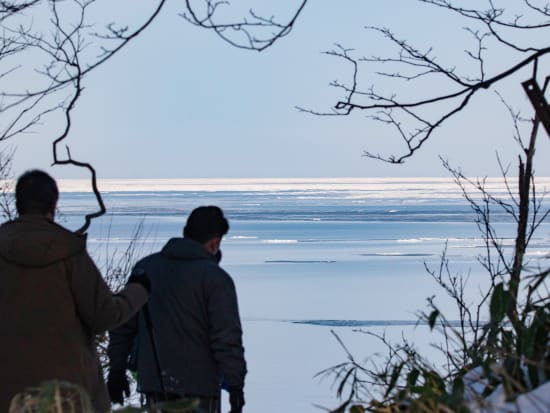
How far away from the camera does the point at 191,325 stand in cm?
520

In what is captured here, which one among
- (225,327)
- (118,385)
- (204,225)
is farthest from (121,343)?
(204,225)

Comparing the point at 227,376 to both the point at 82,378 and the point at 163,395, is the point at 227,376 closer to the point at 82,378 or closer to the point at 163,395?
the point at 163,395

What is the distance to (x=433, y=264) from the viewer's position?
92.4ft

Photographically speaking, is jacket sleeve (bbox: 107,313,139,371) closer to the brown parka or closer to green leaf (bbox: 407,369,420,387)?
the brown parka

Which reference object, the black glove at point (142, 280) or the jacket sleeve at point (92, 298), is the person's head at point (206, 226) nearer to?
the black glove at point (142, 280)

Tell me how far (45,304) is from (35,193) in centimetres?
41

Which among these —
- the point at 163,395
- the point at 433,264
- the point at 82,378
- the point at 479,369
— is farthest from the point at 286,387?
the point at 433,264

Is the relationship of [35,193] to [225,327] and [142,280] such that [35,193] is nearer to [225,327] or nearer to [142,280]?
[142,280]

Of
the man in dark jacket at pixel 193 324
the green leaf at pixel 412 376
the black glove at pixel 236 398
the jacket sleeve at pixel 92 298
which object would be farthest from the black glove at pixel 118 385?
the green leaf at pixel 412 376

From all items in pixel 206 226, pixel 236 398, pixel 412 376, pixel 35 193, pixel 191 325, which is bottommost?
pixel 236 398

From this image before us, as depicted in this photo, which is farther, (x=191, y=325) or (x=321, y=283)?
(x=321, y=283)

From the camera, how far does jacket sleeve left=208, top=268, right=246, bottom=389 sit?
512 cm

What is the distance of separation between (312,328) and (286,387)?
4.84m

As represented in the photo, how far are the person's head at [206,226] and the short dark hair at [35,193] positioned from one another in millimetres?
1134
